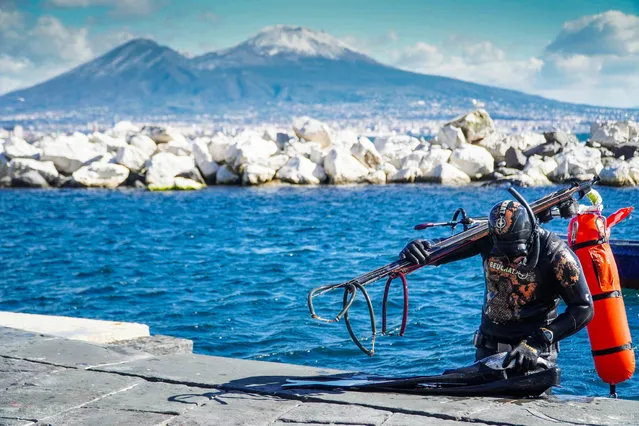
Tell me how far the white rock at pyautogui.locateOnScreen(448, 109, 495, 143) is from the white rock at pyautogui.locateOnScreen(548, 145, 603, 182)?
17.6 ft

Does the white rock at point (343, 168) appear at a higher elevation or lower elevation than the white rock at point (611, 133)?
lower

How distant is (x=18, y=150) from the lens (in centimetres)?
4891

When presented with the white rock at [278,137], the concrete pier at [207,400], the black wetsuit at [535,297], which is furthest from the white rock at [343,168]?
the black wetsuit at [535,297]

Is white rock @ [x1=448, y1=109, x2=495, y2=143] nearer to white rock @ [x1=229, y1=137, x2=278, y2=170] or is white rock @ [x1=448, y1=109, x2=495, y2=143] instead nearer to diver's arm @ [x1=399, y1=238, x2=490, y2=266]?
white rock @ [x1=229, y1=137, x2=278, y2=170]

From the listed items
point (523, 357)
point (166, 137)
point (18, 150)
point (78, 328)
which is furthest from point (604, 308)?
point (18, 150)

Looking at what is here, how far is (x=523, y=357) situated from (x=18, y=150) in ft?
154

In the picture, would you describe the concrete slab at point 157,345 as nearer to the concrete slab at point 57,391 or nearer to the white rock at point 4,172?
the concrete slab at point 57,391

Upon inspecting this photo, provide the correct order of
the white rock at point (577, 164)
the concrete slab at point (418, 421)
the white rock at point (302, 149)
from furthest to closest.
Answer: the white rock at point (302, 149), the white rock at point (577, 164), the concrete slab at point (418, 421)

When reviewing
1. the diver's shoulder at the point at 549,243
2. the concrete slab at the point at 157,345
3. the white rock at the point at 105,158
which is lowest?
the concrete slab at the point at 157,345

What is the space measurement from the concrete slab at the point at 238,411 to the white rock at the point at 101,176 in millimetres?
42121

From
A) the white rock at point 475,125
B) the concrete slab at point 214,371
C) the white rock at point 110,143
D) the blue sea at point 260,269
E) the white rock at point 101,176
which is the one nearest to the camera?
the concrete slab at point 214,371

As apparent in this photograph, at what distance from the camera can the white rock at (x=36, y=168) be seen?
159 feet

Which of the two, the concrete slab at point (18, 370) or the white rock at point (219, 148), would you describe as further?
the white rock at point (219, 148)

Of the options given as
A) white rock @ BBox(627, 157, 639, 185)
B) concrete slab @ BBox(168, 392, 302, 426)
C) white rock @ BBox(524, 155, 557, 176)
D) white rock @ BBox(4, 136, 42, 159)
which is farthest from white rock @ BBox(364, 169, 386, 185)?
concrete slab @ BBox(168, 392, 302, 426)
